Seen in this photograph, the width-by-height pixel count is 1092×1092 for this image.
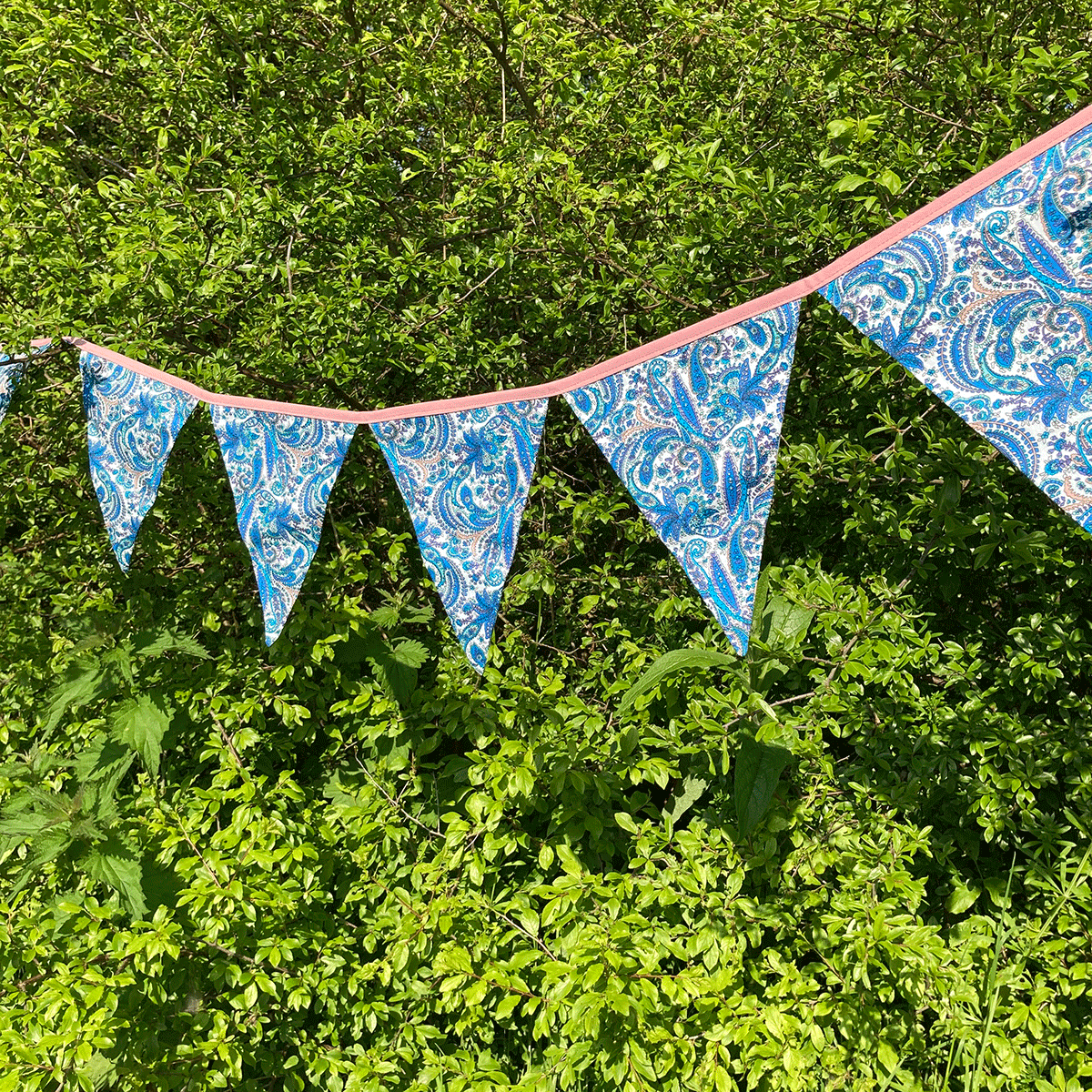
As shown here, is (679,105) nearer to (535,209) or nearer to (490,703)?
(535,209)

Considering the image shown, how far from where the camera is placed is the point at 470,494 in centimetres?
186

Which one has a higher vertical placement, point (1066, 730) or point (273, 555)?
point (273, 555)

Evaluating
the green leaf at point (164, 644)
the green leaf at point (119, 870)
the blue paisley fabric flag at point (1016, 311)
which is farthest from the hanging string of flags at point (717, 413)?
the green leaf at point (119, 870)

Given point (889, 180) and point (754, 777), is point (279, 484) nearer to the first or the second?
point (754, 777)

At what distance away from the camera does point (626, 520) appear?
7.45 feet

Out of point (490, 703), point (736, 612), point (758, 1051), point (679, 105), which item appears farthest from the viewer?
point (679, 105)

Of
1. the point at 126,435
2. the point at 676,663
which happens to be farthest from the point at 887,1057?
the point at 126,435

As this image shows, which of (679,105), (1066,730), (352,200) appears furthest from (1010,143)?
(352,200)

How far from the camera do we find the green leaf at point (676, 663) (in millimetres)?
1919

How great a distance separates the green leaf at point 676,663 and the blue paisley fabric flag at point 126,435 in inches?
50.5

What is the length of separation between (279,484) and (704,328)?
1.05 meters

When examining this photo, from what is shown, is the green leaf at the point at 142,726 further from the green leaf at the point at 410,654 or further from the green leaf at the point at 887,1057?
the green leaf at the point at 887,1057

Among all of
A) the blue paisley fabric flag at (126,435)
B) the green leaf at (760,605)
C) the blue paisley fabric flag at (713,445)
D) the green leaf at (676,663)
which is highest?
the blue paisley fabric flag at (713,445)

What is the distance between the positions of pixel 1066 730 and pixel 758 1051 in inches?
37.8
